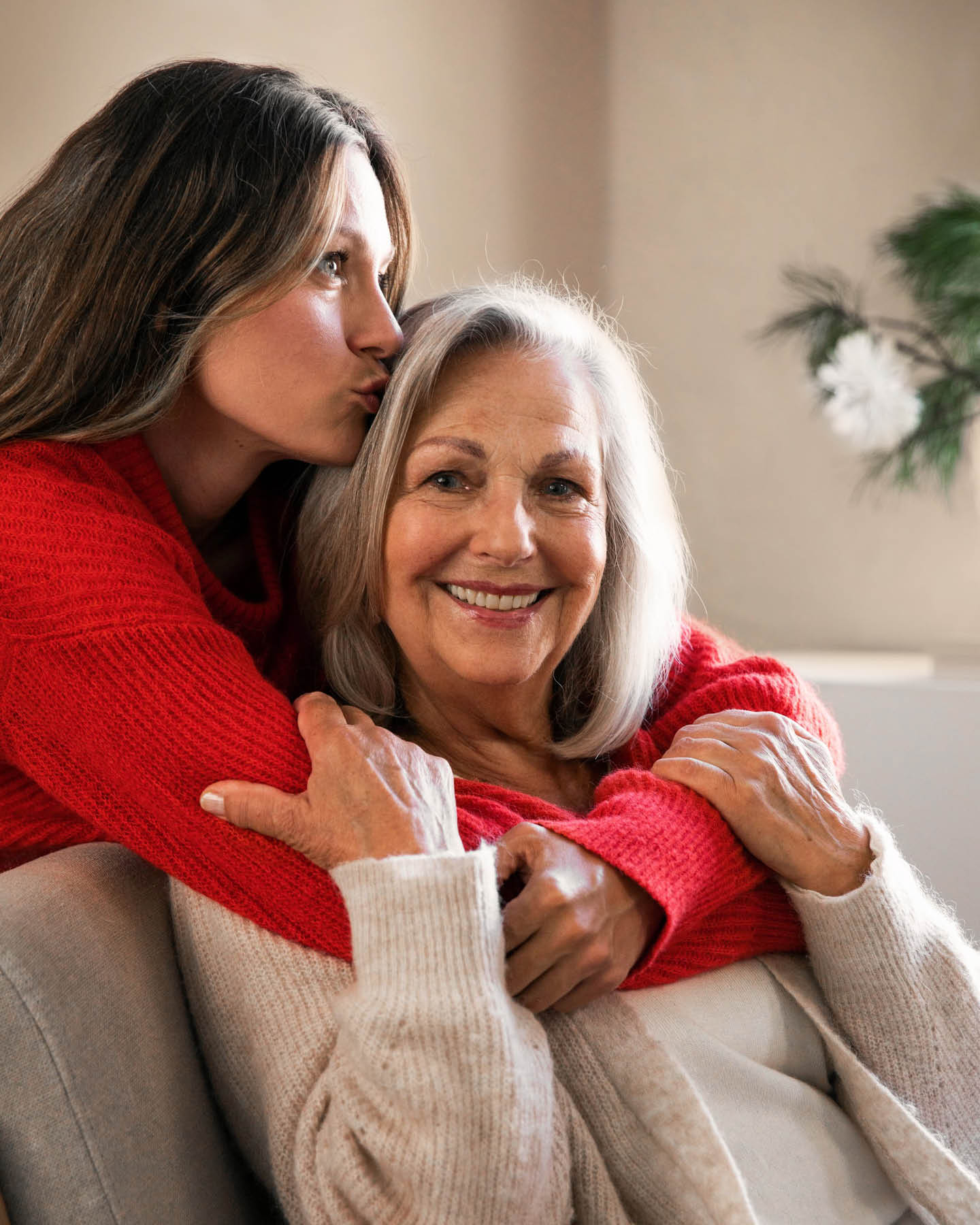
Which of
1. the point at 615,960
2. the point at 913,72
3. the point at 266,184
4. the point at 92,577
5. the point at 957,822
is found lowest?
the point at 957,822

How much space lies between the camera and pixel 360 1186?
102cm

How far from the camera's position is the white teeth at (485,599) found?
142cm

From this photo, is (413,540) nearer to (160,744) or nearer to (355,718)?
(355,718)

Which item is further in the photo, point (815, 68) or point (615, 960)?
point (815, 68)

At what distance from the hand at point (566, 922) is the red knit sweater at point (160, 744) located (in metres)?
0.02

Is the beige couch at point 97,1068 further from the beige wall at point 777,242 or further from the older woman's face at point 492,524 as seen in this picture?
the beige wall at point 777,242

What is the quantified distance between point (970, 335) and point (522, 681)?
154cm

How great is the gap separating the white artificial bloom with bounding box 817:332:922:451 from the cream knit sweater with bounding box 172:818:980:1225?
1447 millimetres

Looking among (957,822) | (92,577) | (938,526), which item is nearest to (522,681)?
(92,577)

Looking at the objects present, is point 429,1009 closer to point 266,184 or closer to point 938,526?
point 266,184

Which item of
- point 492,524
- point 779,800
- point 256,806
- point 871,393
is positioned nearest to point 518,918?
point 256,806

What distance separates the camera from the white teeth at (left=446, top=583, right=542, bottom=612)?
1422mm

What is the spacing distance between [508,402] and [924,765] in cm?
142

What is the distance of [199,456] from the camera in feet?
4.76
